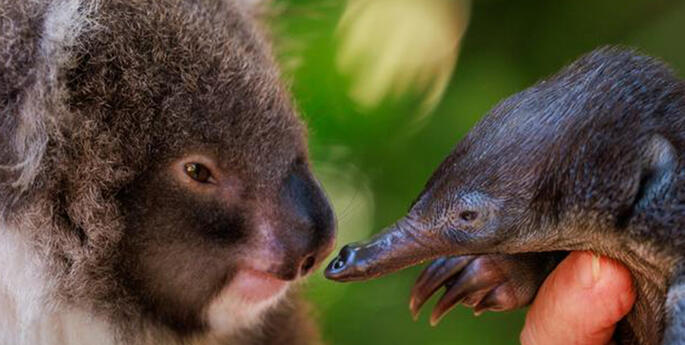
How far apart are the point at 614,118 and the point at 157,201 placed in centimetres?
72

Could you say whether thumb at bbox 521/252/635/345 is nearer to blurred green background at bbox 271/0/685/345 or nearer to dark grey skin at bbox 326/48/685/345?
dark grey skin at bbox 326/48/685/345

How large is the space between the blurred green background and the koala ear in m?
1.25

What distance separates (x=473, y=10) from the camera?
2863 mm

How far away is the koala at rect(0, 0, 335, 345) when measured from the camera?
1.53 m

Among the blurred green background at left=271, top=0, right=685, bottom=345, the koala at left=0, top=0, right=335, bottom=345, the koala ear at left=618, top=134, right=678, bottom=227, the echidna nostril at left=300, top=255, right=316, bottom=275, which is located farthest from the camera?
the blurred green background at left=271, top=0, right=685, bottom=345

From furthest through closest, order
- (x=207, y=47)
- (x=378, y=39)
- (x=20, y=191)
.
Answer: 1. (x=378, y=39)
2. (x=207, y=47)
3. (x=20, y=191)

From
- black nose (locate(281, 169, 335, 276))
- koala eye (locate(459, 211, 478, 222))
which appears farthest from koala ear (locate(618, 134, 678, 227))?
black nose (locate(281, 169, 335, 276))

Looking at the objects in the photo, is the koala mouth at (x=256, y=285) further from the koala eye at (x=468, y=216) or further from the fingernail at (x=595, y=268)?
the fingernail at (x=595, y=268)

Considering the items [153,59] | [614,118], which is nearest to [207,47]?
[153,59]

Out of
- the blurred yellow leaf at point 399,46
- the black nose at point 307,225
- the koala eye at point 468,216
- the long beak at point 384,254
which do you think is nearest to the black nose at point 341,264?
the long beak at point 384,254

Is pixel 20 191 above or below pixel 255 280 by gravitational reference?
above

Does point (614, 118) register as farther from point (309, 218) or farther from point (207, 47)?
point (207, 47)

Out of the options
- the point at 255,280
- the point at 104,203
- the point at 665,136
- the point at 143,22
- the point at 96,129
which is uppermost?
the point at 665,136

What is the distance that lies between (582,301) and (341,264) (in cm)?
34
